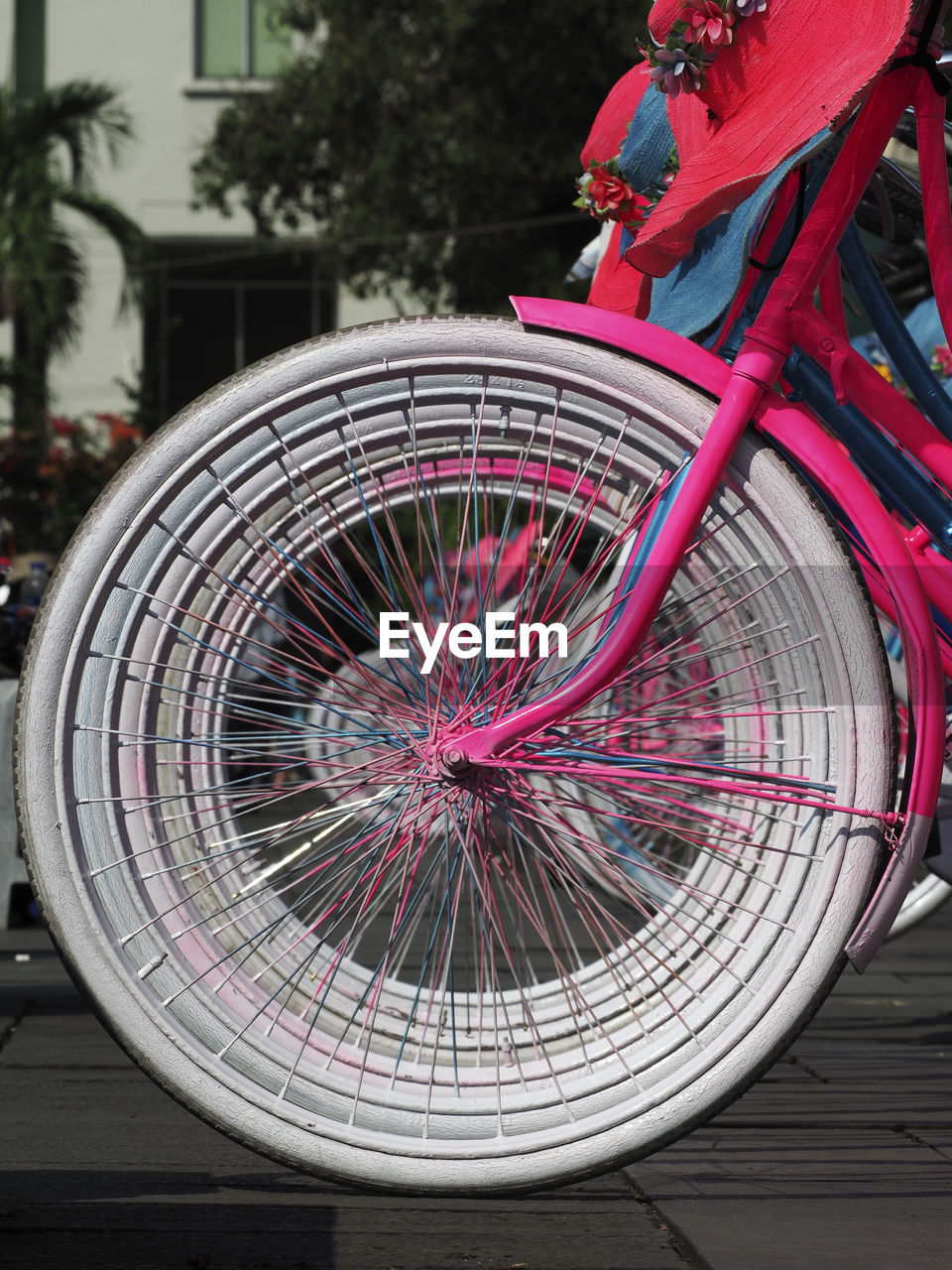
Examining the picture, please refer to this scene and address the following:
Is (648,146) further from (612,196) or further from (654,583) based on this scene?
(654,583)

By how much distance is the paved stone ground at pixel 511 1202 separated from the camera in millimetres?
2400

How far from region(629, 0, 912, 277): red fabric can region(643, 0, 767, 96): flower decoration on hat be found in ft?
0.04

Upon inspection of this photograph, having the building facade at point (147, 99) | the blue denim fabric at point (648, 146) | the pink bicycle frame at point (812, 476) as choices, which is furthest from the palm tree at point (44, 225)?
the pink bicycle frame at point (812, 476)

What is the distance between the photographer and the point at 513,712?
2223 mm

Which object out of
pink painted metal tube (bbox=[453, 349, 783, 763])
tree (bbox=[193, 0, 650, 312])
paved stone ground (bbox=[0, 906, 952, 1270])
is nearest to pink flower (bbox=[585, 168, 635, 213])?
pink painted metal tube (bbox=[453, 349, 783, 763])

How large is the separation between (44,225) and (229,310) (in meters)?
7.73

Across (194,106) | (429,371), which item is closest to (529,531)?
(429,371)

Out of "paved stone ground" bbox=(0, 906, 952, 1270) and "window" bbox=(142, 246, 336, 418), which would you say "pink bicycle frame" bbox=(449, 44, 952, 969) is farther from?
"window" bbox=(142, 246, 336, 418)

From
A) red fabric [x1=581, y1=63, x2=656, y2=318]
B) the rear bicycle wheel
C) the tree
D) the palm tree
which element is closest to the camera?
the rear bicycle wheel

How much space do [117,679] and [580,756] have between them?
0.56 m

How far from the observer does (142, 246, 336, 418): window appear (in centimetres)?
2783

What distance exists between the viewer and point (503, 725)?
2195mm

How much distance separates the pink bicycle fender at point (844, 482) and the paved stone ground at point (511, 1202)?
68 cm

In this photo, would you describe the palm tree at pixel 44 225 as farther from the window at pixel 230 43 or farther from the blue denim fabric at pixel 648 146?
the blue denim fabric at pixel 648 146
